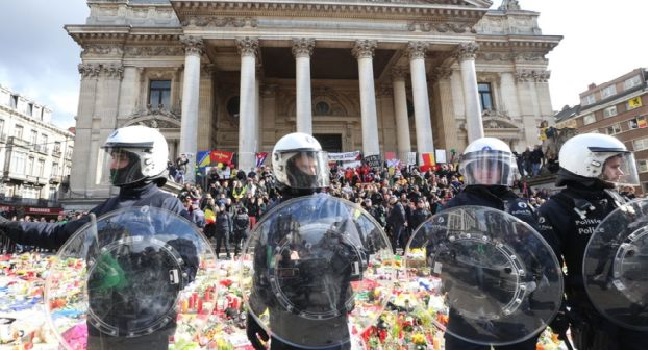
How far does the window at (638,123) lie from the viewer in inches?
1576

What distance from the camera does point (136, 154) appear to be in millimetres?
2590

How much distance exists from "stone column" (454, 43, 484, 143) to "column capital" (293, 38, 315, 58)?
9309mm

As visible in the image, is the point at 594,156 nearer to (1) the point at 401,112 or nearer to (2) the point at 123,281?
(2) the point at 123,281

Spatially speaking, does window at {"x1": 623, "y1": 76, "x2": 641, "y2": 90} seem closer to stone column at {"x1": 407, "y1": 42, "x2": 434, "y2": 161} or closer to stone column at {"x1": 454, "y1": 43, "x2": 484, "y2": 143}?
stone column at {"x1": 454, "y1": 43, "x2": 484, "y2": 143}

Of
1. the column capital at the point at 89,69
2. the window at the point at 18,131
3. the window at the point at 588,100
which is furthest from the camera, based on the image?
the window at the point at 588,100

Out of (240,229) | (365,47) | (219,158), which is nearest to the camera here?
(240,229)

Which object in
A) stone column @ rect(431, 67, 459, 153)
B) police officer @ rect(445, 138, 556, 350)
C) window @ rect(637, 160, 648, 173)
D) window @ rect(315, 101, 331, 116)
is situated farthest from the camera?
window @ rect(637, 160, 648, 173)

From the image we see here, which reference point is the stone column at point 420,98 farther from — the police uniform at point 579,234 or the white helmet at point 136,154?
the white helmet at point 136,154

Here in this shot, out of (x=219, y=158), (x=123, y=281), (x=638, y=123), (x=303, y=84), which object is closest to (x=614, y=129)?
(x=638, y=123)

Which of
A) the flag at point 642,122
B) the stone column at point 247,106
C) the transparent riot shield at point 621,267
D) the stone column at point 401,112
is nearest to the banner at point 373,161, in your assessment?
the stone column at point 401,112

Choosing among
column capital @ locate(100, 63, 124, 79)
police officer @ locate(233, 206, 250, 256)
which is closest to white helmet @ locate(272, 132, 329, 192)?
police officer @ locate(233, 206, 250, 256)

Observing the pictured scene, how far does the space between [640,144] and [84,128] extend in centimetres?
5360

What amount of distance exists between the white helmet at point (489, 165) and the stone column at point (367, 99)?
17268 millimetres

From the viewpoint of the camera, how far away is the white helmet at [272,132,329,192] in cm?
260
